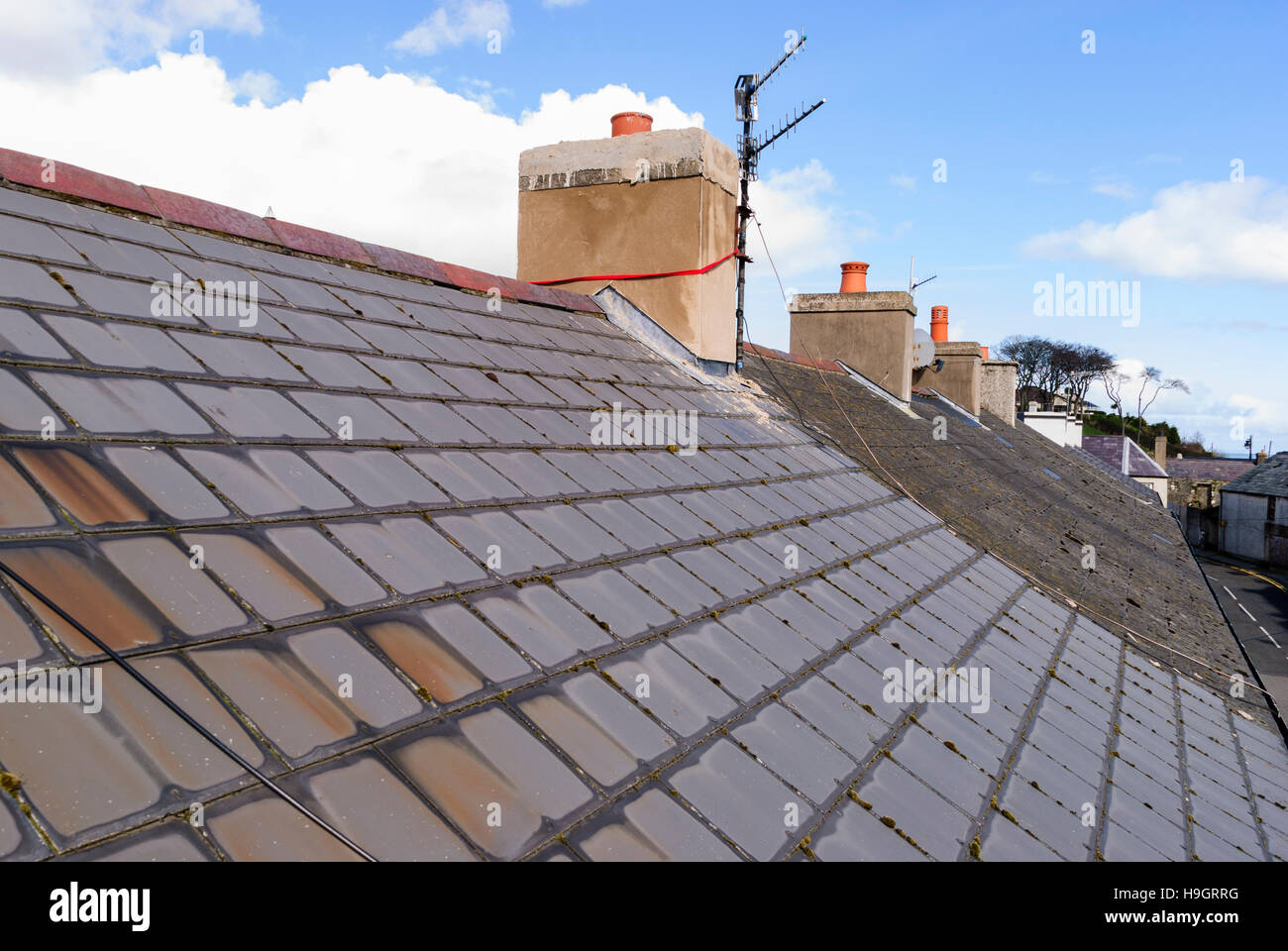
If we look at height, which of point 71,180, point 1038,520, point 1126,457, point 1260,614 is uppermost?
point 71,180

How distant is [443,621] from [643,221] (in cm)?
612

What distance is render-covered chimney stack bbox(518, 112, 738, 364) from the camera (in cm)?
780

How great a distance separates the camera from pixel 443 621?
2.64 metres

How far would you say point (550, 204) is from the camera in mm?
8117

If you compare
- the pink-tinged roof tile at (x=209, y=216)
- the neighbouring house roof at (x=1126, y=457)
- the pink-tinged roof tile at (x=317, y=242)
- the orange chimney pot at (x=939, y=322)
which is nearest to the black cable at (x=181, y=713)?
the pink-tinged roof tile at (x=209, y=216)

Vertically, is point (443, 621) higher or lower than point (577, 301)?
lower

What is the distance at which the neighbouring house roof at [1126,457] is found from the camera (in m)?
44.1

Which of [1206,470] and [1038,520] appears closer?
[1038,520]

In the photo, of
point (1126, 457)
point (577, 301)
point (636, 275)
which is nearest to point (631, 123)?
point (636, 275)

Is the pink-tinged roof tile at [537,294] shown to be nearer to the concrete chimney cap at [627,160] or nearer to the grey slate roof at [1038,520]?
the concrete chimney cap at [627,160]

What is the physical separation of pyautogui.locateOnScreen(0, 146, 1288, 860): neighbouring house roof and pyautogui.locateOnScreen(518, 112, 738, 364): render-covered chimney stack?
221 cm

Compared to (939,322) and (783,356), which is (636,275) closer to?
(783,356)
